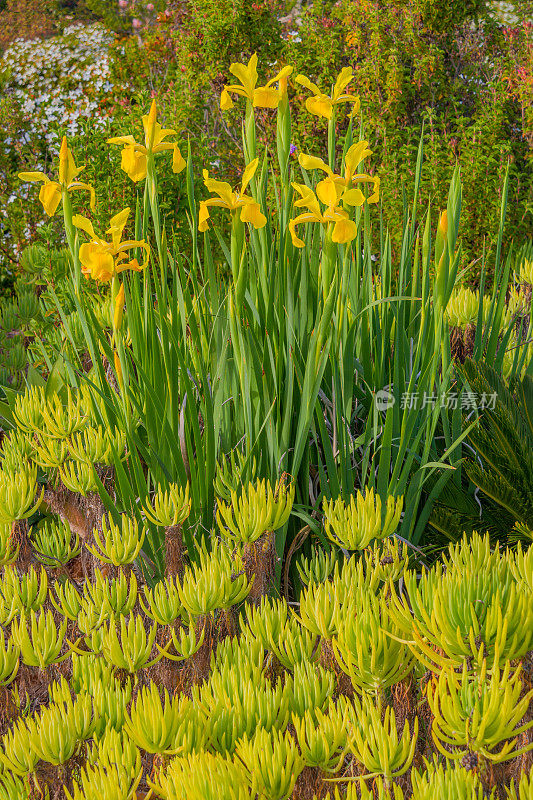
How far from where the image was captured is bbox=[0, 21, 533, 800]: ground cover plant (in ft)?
2.29

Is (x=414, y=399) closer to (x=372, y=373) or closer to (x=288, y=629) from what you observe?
(x=372, y=373)

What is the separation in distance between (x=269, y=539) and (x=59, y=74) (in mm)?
8621

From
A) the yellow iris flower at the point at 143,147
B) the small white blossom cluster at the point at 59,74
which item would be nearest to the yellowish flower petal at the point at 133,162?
the yellow iris flower at the point at 143,147

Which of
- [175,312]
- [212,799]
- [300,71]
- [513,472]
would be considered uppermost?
[300,71]

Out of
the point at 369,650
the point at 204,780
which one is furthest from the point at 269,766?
the point at 369,650

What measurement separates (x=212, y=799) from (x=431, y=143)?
152 inches

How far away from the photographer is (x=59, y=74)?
27.0 ft

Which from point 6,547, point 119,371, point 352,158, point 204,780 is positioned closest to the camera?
point 204,780

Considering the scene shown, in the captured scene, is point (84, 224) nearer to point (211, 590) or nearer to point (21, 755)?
point (211, 590)

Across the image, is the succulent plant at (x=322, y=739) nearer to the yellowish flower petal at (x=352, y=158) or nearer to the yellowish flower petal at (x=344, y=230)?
the yellowish flower petal at (x=344, y=230)

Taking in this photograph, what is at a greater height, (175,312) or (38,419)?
(175,312)

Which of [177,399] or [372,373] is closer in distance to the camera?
[177,399]

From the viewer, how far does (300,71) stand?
4539 millimetres

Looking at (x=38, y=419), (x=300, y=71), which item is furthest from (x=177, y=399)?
(x=300, y=71)
